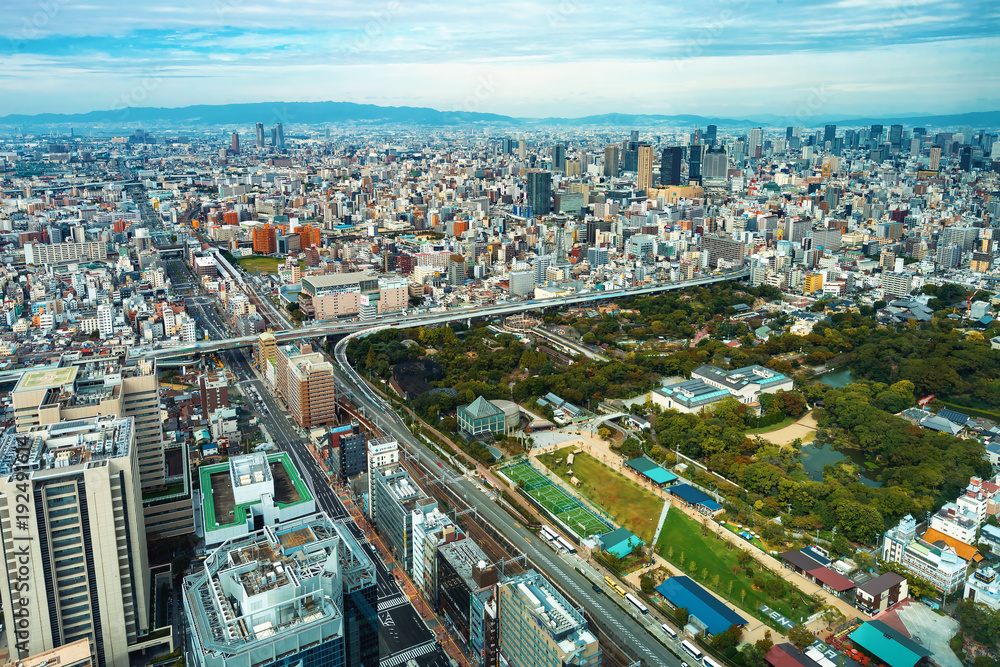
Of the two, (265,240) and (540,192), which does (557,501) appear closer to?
(265,240)

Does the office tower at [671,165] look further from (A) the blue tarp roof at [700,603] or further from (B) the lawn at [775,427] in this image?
(A) the blue tarp roof at [700,603]

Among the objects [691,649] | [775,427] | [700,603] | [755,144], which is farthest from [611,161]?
[691,649]

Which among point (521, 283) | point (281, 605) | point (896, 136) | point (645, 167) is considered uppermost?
point (896, 136)

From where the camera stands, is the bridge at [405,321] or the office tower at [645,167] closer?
the bridge at [405,321]

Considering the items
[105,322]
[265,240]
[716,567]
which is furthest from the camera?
[265,240]

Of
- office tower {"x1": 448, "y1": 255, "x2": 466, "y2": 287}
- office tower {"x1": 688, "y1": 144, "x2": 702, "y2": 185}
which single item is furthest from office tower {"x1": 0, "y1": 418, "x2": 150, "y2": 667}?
office tower {"x1": 688, "y1": 144, "x2": 702, "y2": 185}

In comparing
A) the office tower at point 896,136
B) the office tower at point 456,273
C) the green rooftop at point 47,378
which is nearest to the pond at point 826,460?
the green rooftop at point 47,378

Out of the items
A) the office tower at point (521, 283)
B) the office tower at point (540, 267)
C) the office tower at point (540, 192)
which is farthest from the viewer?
the office tower at point (540, 192)
